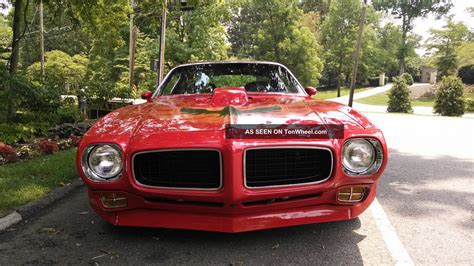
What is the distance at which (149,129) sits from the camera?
8.42ft

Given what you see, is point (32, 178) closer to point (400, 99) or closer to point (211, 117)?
point (211, 117)

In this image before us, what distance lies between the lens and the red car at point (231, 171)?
7.70 ft

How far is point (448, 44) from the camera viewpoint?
4034cm

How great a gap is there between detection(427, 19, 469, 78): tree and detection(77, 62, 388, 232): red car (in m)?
43.0

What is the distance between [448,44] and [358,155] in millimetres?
44747

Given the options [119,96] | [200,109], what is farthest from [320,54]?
[200,109]

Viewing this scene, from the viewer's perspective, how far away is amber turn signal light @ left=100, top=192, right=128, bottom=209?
2471 millimetres

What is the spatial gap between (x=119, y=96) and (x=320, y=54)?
1232 inches

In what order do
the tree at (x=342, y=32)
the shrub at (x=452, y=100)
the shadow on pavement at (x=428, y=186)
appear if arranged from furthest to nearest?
the tree at (x=342, y=32)
the shrub at (x=452, y=100)
the shadow on pavement at (x=428, y=186)

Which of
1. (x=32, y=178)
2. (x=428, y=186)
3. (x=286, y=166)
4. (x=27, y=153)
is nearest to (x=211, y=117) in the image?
(x=286, y=166)

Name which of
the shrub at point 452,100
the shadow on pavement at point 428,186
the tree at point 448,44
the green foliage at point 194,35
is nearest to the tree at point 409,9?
the tree at point 448,44

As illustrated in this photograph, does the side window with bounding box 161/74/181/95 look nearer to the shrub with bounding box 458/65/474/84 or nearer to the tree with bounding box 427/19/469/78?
the shrub with bounding box 458/65/474/84

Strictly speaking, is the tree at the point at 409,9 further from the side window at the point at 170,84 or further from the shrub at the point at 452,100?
the side window at the point at 170,84

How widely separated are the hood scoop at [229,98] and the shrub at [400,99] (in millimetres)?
21399
